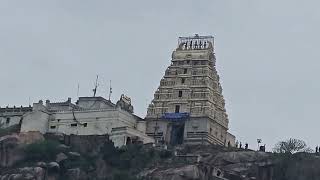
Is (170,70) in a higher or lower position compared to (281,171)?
higher

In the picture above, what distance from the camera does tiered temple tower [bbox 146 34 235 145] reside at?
443 feet

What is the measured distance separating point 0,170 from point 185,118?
2250 cm

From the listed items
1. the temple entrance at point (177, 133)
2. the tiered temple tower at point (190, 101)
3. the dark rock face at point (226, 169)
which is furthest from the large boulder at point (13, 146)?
the dark rock face at point (226, 169)

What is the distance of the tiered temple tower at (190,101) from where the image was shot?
13488 cm

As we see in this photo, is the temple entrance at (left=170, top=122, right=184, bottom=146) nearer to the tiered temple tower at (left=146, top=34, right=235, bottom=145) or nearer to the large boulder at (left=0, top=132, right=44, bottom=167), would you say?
the tiered temple tower at (left=146, top=34, right=235, bottom=145)

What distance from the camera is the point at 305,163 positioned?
122 metres

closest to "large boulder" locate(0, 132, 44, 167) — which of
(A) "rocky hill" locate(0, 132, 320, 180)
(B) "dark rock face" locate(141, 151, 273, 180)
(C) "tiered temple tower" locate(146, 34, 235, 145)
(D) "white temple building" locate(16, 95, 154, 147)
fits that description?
(A) "rocky hill" locate(0, 132, 320, 180)

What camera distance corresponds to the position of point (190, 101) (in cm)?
13688

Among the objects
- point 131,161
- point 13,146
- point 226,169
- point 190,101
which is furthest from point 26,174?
point 190,101

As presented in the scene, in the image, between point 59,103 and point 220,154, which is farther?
point 59,103

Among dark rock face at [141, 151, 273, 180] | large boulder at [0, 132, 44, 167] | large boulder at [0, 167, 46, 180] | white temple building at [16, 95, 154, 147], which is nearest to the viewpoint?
dark rock face at [141, 151, 273, 180]

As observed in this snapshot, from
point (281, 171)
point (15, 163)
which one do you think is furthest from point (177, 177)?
point (15, 163)

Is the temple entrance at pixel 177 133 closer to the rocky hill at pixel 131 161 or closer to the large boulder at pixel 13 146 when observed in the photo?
the rocky hill at pixel 131 161

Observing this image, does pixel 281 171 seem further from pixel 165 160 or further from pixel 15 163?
pixel 15 163
